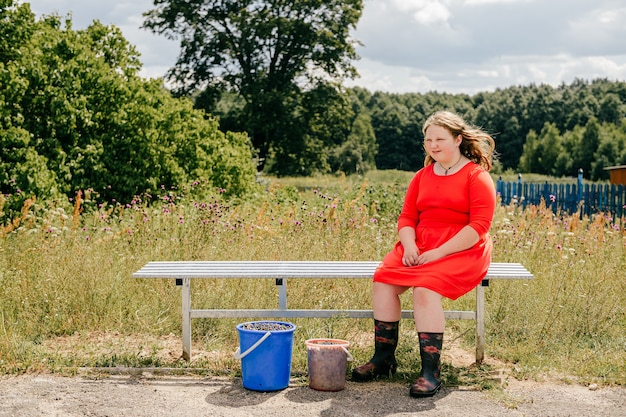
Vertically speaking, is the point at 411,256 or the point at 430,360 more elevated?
the point at 411,256

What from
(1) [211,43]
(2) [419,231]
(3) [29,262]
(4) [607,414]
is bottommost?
(4) [607,414]

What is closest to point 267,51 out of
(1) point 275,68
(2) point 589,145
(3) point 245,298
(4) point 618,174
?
(1) point 275,68

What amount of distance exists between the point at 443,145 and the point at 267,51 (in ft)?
84.3

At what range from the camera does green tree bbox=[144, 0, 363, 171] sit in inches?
1112

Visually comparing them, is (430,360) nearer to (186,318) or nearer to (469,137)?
(469,137)

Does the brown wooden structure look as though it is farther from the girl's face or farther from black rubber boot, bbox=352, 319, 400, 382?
black rubber boot, bbox=352, 319, 400, 382

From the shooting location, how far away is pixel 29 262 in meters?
6.44

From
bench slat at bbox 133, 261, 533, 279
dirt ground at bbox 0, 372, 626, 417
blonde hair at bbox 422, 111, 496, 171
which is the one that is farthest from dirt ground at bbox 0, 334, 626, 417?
blonde hair at bbox 422, 111, 496, 171

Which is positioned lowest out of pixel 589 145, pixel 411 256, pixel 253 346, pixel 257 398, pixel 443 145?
pixel 257 398

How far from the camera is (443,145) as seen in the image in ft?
15.5

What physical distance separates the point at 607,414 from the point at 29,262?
4.73 metres

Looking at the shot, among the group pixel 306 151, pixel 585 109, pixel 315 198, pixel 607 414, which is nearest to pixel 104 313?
pixel 607 414

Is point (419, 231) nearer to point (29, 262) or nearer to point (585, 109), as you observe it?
point (29, 262)

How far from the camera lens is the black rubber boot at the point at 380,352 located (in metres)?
4.59
